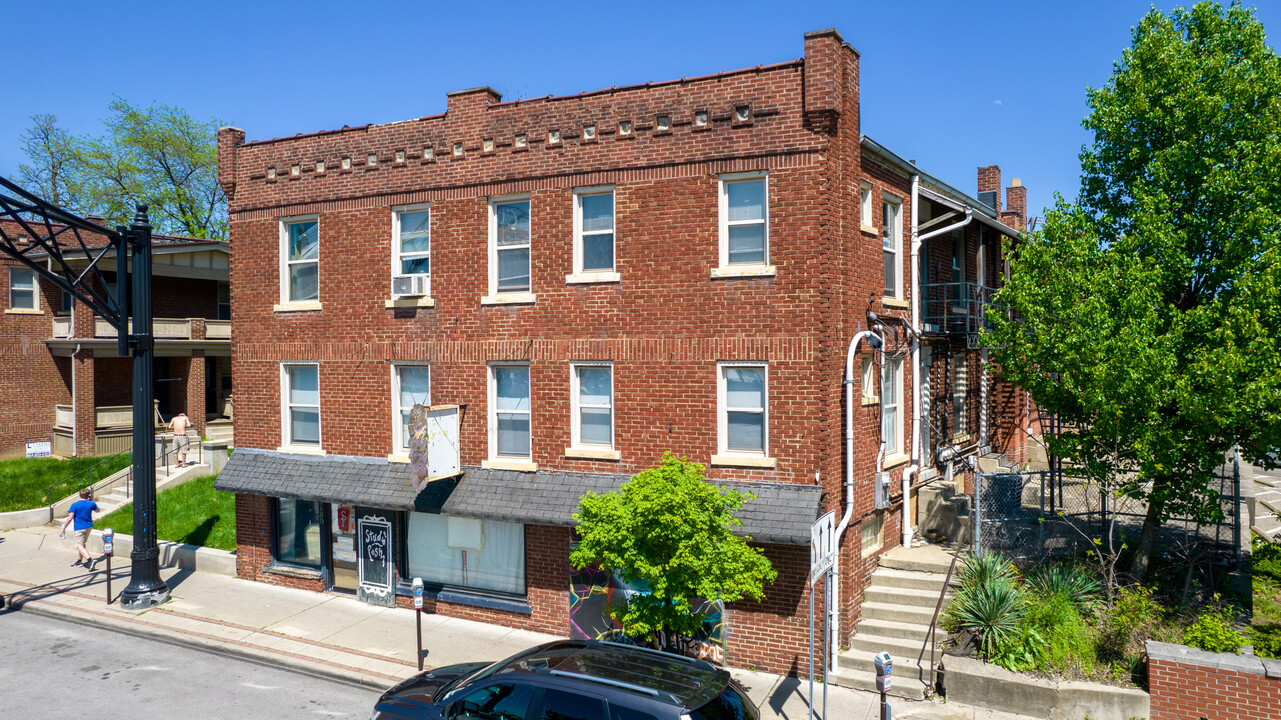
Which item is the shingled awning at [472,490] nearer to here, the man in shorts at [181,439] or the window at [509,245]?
the window at [509,245]

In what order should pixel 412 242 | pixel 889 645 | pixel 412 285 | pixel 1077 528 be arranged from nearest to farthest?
pixel 889 645 → pixel 1077 528 → pixel 412 285 → pixel 412 242

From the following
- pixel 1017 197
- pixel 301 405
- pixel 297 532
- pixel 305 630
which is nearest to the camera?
pixel 305 630

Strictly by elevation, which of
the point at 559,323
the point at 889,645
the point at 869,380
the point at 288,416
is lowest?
the point at 889,645

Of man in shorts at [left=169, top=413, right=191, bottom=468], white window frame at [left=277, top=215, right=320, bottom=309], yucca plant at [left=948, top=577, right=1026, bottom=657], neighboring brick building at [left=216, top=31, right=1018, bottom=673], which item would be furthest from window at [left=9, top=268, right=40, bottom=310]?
yucca plant at [left=948, top=577, right=1026, bottom=657]

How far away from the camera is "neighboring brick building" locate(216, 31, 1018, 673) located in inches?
495

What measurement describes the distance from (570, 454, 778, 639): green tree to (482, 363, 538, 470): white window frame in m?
3.37

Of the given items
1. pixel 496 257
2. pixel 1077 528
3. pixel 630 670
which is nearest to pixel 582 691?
pixel 630 670

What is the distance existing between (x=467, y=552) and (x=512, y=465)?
2029 mm

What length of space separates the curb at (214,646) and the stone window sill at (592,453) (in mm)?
4322

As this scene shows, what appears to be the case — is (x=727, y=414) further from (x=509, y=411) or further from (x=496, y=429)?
(x=496, y=429)

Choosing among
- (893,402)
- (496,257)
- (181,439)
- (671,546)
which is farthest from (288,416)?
(893,402)

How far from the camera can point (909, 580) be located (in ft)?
44.6

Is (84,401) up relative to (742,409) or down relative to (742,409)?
down

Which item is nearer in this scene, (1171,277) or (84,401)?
(1171,277)
